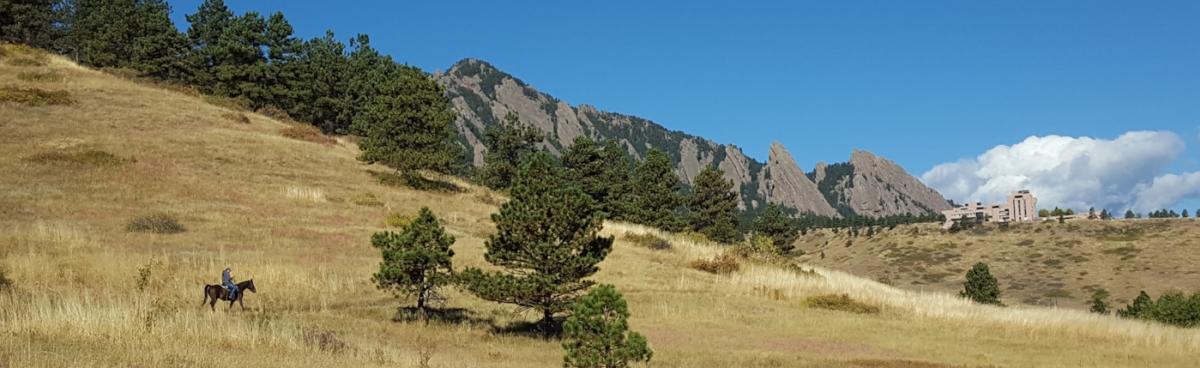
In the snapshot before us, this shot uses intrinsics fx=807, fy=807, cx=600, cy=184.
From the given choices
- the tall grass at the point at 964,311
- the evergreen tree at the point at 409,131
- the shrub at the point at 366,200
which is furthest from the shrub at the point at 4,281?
the evergreen tree at the point at 409,131

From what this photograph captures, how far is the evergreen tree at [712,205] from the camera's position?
2849 inches

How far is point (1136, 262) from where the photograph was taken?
418 ft

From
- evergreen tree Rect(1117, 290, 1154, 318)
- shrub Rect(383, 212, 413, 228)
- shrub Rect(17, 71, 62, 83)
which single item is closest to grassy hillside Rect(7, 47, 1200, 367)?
shrub Rect(383, 212, 413, 228)

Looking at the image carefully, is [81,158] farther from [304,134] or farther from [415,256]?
[415,256]

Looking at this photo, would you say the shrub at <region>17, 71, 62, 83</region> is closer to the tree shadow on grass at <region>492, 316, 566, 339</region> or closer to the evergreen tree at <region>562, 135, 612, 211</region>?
the evergreen tree at <region>562, 135, 612, 211</region>

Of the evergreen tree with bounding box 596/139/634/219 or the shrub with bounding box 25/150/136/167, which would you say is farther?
the evergreen tree with bounding box 596/139/634/219

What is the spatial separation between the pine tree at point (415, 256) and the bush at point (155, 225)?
12750 mm

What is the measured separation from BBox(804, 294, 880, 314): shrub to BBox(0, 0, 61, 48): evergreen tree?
260 feet

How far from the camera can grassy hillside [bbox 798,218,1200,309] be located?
115875 mm

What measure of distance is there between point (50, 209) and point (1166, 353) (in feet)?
124

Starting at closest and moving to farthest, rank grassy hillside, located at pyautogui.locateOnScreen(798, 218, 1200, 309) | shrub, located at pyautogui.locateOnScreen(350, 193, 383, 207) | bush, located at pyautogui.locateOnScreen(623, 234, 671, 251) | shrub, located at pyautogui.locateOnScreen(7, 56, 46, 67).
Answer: shrub, located at pyautogui.locateOnScreen(350, 193, 383, 207)
bush, located at pyautogui.locateOnScreen(623, 234, 671, 251)
shrub, located at pyautogui.locateOnScreen(7, 56, 46, 67)
grassy hillside, located at pyautogui.locateOnScreen(798, 218, 1200, 309)

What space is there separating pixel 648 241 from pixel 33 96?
39554mm

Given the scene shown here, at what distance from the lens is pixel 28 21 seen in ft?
262

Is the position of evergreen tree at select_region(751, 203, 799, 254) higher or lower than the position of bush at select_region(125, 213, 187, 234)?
higher
